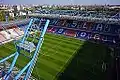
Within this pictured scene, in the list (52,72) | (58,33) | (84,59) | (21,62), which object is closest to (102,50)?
(84,59)

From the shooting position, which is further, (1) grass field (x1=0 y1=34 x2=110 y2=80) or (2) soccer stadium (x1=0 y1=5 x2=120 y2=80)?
(1) grass field (x1=0 y1=34 x2=110 y2=80)

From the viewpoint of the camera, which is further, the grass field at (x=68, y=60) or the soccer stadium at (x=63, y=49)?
the grass field at (x=68, y=60)

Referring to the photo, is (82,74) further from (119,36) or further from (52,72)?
(119,36)

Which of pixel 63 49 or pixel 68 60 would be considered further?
pixel 63 49

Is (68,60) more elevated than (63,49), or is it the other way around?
(63,49)
